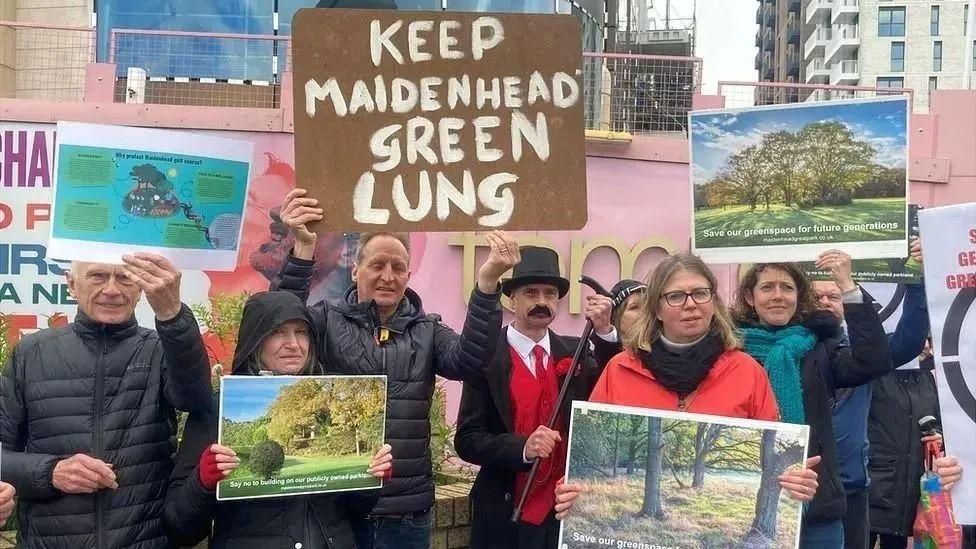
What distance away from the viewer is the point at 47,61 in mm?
10836

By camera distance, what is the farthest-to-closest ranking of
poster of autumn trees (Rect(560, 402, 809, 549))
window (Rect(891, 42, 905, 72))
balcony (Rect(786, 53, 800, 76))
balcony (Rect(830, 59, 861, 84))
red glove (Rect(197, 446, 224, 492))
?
balcony (Rect(786, 53, 800, 76)) < balcony (Rect(830, 59, 861, 84)) < window (Rect(891, 42, 905, 72)) < red glove (Rect(197, 446, 224, 492)) < poster of autumn trees (Rect(560, 402, 809, 549))

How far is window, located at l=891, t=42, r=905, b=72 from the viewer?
266ft

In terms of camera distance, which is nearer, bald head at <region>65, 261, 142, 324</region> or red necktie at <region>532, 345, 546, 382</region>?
bald head at <region>65, 261, 142, 324</region>

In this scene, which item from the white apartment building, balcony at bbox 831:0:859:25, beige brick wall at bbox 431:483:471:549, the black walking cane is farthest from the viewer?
balcony at bbox 831:0:859:25

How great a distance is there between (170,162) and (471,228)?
3.57ft

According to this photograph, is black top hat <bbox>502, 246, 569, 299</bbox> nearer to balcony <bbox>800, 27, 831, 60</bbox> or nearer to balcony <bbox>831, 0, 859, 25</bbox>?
balcony <bbox>831, 0, 859, 25</bbox>

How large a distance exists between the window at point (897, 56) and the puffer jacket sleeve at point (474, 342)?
84597mm

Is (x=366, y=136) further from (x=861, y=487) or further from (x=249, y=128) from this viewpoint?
(x=249, y=128)

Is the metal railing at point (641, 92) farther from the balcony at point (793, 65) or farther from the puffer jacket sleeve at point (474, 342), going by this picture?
the balcony at point (793, 65)

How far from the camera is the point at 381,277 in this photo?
13.6 feet

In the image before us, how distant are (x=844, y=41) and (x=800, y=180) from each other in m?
85.3

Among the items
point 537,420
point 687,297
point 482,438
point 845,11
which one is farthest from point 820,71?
point 687,297

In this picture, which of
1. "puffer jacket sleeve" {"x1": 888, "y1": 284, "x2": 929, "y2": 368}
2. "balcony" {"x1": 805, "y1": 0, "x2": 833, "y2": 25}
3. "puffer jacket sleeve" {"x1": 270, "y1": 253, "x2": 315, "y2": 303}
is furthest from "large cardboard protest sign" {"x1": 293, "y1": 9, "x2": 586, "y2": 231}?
"balcony" {"x1": 805, "y1": 0, "x2": 833, "y2": 25}

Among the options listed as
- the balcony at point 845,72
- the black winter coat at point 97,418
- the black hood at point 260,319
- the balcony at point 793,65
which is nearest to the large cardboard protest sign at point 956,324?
the black hood at point 260,319
